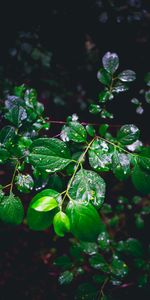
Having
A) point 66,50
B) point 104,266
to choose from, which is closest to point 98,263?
point 104,266

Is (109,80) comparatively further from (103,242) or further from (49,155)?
(103,242)

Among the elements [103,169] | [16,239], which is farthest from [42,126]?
[16,239]

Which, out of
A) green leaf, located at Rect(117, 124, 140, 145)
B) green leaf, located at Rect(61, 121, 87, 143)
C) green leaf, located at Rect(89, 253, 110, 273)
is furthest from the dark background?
green leaf, located at Rect(61, 121, 87, 143)

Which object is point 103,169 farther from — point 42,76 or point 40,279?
point 40,279

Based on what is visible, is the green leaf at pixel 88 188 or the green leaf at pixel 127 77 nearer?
the green leaf at pixel 88 188

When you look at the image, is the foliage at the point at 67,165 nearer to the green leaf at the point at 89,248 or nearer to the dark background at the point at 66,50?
the green leaf at the point at 89,248

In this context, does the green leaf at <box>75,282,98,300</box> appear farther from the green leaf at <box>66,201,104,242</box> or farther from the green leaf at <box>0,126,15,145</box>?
the green leaf at <box>0,126,15,145</box>

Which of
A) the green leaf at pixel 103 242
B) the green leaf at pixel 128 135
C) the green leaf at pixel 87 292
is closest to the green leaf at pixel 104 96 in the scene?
the green leaf at pixel 128 135
